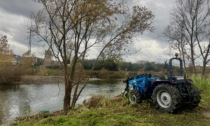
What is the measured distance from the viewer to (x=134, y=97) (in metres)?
8.15

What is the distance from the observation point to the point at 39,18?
38.5ft

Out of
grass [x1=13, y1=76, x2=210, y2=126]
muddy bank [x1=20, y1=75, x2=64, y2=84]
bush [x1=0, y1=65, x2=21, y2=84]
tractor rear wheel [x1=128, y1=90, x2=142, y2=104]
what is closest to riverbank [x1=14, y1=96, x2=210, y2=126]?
grass [x1=13, y1=76, x2=210, y2=126]

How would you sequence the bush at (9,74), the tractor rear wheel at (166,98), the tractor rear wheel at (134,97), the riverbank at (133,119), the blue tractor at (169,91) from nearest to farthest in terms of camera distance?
1. the riverbank at (133,119)
2. the tractor rear wheel at (166,98)
3. the blue tractor at (169,91)
4. the tractor rear wheel at (134,97)
5. the bush at (9,74)

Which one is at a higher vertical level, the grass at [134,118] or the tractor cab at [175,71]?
the tractor cab at [175,71]

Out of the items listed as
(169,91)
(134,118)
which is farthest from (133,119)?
(169,91)

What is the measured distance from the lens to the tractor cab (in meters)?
7.39

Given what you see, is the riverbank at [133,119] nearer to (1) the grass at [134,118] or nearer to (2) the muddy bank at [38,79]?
(1) the grass at [134,118]

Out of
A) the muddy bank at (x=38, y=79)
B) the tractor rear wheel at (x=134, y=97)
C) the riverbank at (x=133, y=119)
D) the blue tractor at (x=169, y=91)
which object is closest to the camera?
the riverbank at (x=133, y=119)

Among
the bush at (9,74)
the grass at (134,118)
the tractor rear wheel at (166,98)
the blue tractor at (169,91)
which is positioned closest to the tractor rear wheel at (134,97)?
the blue tractor at (169,91)

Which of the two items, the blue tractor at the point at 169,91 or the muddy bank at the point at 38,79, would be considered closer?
the blue tractor at the point at 169,91

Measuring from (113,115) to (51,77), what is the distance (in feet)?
115

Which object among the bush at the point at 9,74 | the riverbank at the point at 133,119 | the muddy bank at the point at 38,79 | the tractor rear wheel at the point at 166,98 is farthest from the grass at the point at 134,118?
the muddy bank at the point at 38,79

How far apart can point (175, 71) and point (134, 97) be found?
4.95 feet

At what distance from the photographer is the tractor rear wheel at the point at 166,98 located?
22.4ft
